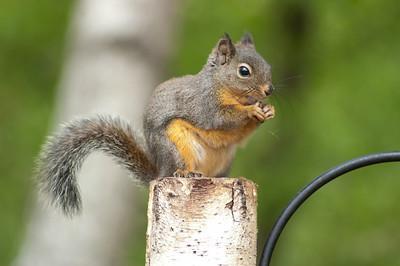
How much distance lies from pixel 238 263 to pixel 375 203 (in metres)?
4.30

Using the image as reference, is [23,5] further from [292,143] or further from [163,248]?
[163,248]

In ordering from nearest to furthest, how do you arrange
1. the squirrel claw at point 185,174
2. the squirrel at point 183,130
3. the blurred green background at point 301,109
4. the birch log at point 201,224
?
the birch log at point 201,224 → the squirrel claw at point 185,174 → the squirrel at point 183,130 → the blurred green background at point 301,109

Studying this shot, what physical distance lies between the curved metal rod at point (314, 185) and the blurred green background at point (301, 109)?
3737 millimetres

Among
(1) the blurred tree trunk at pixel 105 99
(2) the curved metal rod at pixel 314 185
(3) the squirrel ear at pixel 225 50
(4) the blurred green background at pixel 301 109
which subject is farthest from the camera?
(4) the blurred green background at pixel 301 109

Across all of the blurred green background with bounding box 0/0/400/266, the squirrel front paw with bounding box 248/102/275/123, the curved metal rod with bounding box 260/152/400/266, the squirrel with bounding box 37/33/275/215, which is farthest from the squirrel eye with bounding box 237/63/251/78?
the blurred green background with bounding box 0/0/400/266

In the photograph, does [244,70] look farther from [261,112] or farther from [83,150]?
[83,150]

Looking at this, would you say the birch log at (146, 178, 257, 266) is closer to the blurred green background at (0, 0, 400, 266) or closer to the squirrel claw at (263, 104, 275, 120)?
the squirrel claw at (263, 104, 275, 120)

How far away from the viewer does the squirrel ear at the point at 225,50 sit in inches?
92.8

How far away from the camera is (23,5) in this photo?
20.5 ft

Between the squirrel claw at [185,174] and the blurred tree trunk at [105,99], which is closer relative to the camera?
the squirrel claw at [185,174]

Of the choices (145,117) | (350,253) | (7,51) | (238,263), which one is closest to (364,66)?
(350,253)

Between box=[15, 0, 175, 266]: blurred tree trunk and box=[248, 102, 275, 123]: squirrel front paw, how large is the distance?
1.88 metres

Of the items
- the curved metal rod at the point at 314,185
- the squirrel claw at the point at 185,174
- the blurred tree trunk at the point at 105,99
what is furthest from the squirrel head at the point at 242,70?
the blurred tree trunk at the point at 105,99

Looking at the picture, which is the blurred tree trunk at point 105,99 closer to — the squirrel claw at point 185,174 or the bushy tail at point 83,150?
the bushy tail at point 83,150
